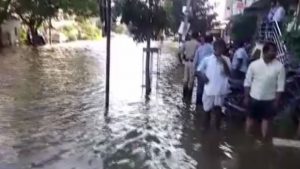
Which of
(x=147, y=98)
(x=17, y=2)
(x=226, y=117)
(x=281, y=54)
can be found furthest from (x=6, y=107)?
(x=17, y=2)

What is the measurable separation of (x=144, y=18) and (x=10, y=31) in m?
31.3

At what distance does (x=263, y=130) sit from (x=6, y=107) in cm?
639

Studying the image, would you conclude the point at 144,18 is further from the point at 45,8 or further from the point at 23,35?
the point at 23,35

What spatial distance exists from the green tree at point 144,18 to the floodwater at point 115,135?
1.70 metres

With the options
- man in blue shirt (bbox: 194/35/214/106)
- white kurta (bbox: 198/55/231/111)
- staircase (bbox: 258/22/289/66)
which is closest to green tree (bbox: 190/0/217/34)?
staircase (bbox: 258/22/289/66)

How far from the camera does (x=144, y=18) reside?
13.8m

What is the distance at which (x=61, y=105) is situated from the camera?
12977 mm

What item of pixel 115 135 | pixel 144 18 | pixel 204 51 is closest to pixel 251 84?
pixel 115 135

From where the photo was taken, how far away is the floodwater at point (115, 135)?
793 centimetres

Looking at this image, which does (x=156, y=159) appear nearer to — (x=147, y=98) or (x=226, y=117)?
(x=226, y=117)

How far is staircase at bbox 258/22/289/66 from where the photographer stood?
1140cm

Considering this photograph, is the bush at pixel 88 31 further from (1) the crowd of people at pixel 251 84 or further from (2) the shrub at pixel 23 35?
(1) the crowd of people at pixel 251 84

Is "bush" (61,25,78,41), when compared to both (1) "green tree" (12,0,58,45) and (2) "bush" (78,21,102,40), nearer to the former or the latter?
(2) "bush" (78,21,102,40)

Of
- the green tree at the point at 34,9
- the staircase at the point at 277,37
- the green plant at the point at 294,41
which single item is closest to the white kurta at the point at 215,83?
the green plant at the point at 294,41
